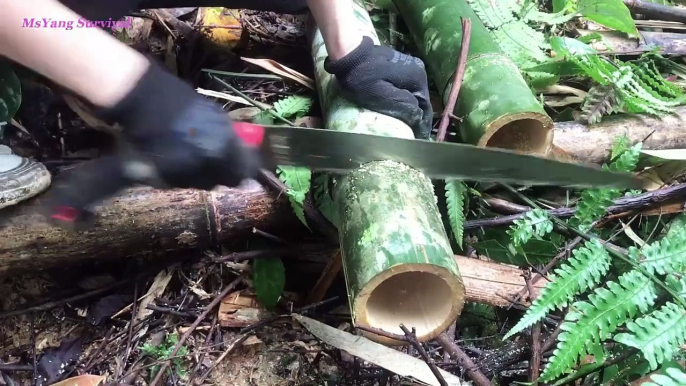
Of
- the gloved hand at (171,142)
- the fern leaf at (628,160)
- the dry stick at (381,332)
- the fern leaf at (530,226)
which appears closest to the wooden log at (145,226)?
the gloved hand at (171,142)

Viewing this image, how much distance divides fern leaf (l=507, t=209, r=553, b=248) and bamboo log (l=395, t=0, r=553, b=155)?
24 cm

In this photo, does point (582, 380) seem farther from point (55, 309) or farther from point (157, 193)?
point (55, 309)

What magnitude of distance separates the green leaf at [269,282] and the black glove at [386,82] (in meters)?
0.53

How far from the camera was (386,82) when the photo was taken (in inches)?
65.0

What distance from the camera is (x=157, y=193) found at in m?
1.58

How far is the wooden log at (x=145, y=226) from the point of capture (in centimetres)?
152

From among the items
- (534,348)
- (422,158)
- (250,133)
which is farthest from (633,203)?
(250,133)

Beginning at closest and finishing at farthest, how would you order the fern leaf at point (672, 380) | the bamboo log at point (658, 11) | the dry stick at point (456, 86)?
the fern leaf at point (672, 380) < the dry stick at point (456, 86) < the bamboo log at point (658, 11)

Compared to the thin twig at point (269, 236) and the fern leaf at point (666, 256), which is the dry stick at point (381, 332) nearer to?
the thin twig at point (269, 236)

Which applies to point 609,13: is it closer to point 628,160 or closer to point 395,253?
point 628,160

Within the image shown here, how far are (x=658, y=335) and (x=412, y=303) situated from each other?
521mm

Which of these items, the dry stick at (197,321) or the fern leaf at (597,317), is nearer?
the fern leaf at (597,317)

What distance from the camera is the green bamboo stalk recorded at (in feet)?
4.13

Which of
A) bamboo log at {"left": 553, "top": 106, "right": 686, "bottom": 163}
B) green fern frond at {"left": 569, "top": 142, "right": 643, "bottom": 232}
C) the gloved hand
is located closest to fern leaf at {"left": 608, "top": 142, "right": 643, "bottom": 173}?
green fern frond at {"left": 569, "top": 142, "right": 643, "bottom": 232}
